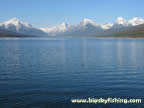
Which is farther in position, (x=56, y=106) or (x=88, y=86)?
(x=88, y=86)

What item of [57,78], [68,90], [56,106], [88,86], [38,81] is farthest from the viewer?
[57,78]

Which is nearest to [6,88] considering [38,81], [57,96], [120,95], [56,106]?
[38,81]

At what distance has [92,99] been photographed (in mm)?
20969

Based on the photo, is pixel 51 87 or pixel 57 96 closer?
pixel 57 96

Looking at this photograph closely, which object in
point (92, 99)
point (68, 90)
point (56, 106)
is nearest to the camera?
point (56, 106)

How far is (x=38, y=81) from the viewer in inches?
1140

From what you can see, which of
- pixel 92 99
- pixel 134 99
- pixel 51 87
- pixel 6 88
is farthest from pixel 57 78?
pixel 134 99

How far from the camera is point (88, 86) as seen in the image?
85.4 feet

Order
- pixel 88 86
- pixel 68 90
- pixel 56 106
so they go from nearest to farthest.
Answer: pixel 56 106 → pixel 68 90 → pixel 88 86

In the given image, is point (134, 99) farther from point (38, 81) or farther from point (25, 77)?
point (25, 77)

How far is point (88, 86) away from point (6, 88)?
10104mm

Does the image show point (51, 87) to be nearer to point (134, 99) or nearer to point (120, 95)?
point (120, 95)

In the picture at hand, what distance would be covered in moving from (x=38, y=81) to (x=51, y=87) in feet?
12.9

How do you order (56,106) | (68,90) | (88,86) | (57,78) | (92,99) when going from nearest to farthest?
1. (56,106)
2. (92,99)
3. (68,90)
4. (88,86)
5. (57,78)
